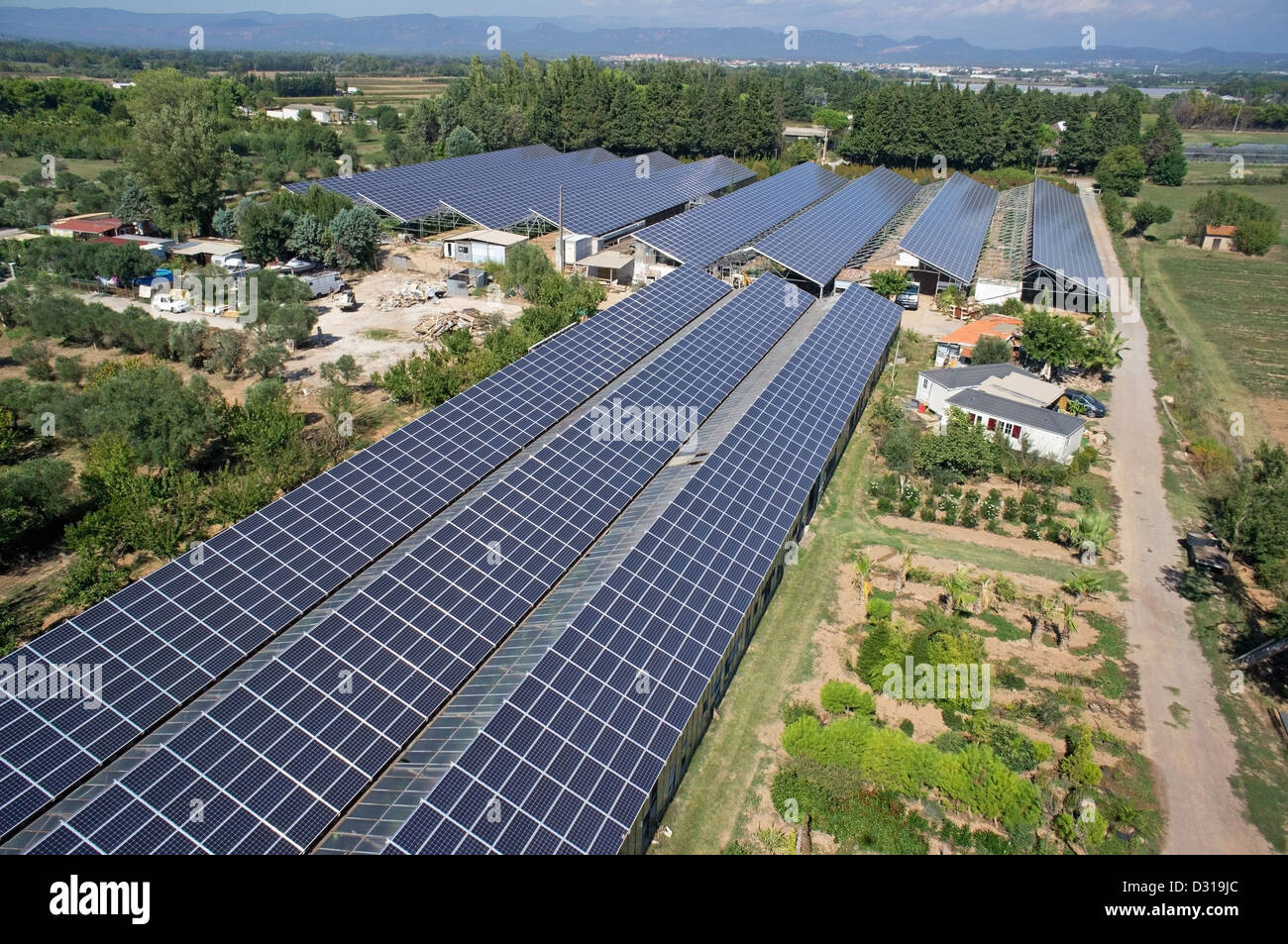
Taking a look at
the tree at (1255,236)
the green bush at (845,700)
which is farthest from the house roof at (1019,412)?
the tree at (1255,236)

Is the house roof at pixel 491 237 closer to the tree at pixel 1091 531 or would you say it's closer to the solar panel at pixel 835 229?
the solar panel at pixel 835 229

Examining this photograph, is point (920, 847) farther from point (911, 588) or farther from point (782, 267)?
point (782, 267)

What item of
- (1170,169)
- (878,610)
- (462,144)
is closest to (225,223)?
(462,144)

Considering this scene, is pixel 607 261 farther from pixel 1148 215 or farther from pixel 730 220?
pixel 1148 215

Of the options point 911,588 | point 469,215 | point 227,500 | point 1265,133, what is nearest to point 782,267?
point 469,215

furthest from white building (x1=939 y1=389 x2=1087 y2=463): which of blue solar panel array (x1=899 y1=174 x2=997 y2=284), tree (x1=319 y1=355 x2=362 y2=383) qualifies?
tree (x1=319 y1=355 x2=362 y2=383)
